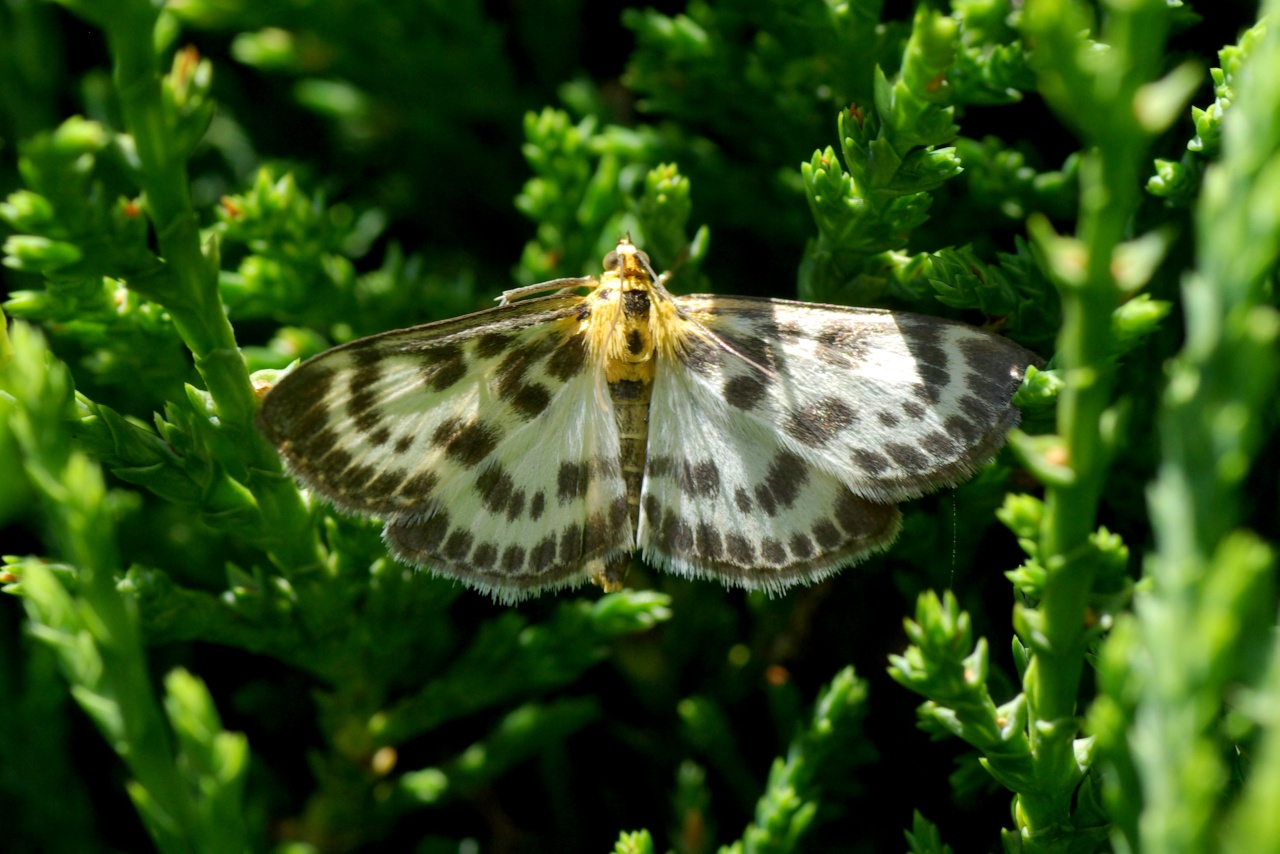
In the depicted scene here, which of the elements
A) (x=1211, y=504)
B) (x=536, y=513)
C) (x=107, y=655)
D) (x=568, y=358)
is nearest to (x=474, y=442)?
(x=536, y=513)

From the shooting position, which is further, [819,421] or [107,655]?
[819,421]

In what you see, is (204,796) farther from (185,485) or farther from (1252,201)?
(1252,201)

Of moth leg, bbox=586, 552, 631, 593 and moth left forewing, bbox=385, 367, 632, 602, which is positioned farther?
moth leg, bbox=586, 552, 631, 593

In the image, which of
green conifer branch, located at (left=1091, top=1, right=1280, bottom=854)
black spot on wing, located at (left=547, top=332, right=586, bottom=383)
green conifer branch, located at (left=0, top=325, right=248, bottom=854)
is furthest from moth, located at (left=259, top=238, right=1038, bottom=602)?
green conifer branch, located at (left=1091, top=1, right=1280, bottom=854)

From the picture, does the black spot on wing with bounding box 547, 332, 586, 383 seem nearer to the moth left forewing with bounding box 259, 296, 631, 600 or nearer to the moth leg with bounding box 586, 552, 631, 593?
the moth left forewing with bounding box 259, 296, 631, 600

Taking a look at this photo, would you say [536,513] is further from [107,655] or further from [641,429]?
[107,655]

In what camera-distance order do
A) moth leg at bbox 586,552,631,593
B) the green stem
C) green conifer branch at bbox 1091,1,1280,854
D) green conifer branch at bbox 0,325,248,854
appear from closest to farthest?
green conifer branch at bbox 1091,1,1280,854, green conifer branch at bbox 0,325,248,854, the green stem, moth leg at bbox 586,552,631,593

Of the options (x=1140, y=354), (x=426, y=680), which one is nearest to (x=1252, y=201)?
(x=1140, y=354)
